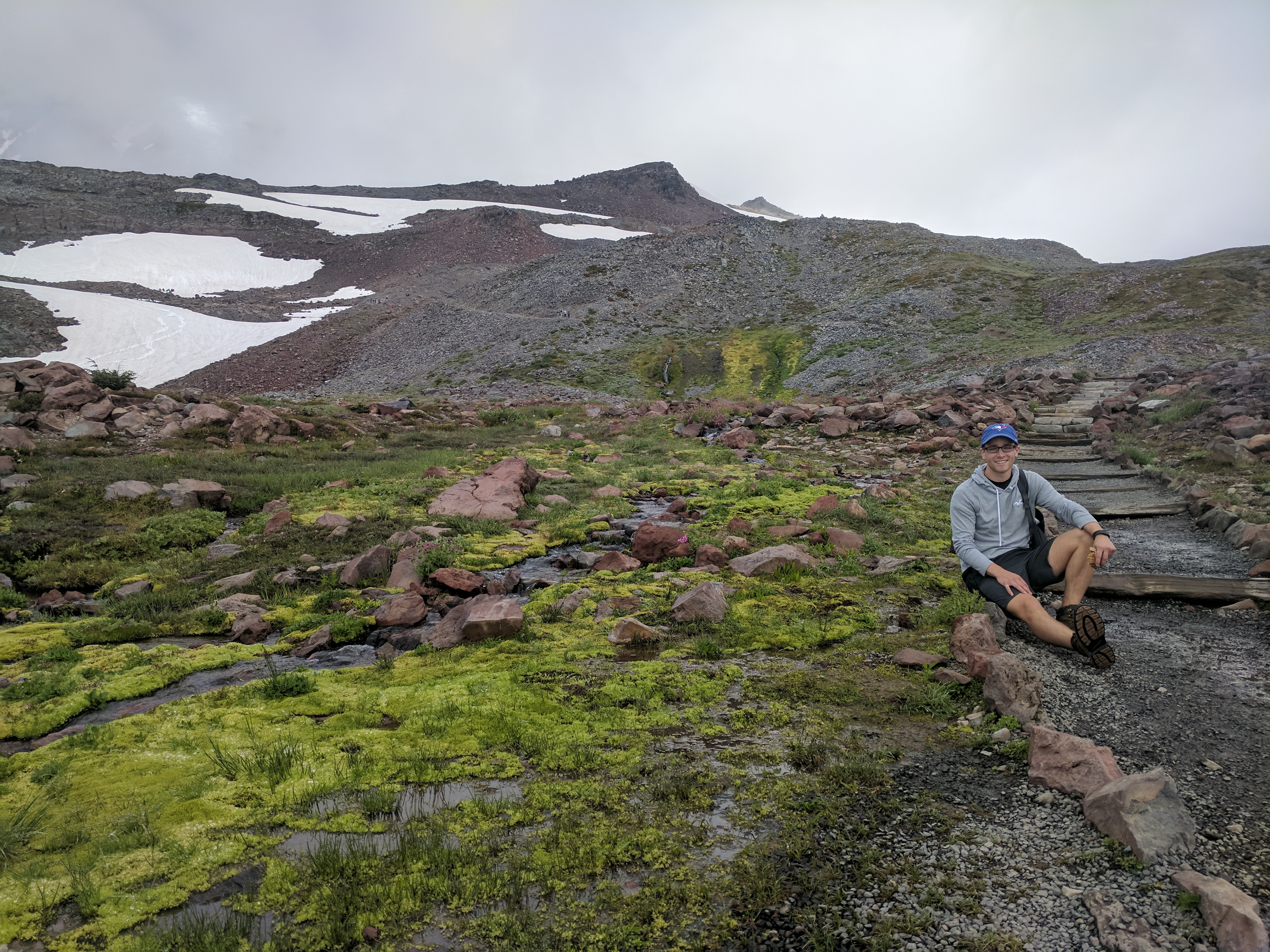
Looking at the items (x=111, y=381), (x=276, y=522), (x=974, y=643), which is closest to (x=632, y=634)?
(x=974, y=643)

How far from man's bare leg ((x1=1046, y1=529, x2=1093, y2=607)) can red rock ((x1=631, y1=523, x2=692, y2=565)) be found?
230 inches

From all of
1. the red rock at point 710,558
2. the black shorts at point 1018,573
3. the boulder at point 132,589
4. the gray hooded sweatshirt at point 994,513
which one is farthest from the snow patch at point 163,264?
the black shorts at point 1018,573

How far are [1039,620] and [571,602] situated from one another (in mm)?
6040

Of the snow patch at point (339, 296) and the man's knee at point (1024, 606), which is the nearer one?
the man's knee at point (1024, 606)

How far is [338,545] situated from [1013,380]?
29288 mm

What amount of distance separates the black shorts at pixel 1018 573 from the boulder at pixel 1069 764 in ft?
8.23

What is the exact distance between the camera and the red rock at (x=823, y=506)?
13758 millimetres

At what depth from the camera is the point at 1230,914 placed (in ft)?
10.2

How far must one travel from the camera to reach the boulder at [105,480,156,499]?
13984 millimetres

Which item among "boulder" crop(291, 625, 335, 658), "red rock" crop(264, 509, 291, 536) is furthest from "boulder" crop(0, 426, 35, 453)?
"boulder" crop(291, 625, 335, 658)

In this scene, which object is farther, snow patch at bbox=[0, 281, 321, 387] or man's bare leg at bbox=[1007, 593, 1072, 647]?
snow patch at bbox=[0, 281, 321, 387]

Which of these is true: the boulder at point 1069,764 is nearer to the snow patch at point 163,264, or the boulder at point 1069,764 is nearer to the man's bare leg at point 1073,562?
the man's bare leg at point 1073,562

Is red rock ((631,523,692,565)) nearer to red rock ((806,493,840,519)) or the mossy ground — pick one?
the mossy ground

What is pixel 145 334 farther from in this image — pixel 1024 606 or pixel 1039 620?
pixel 1039 620
